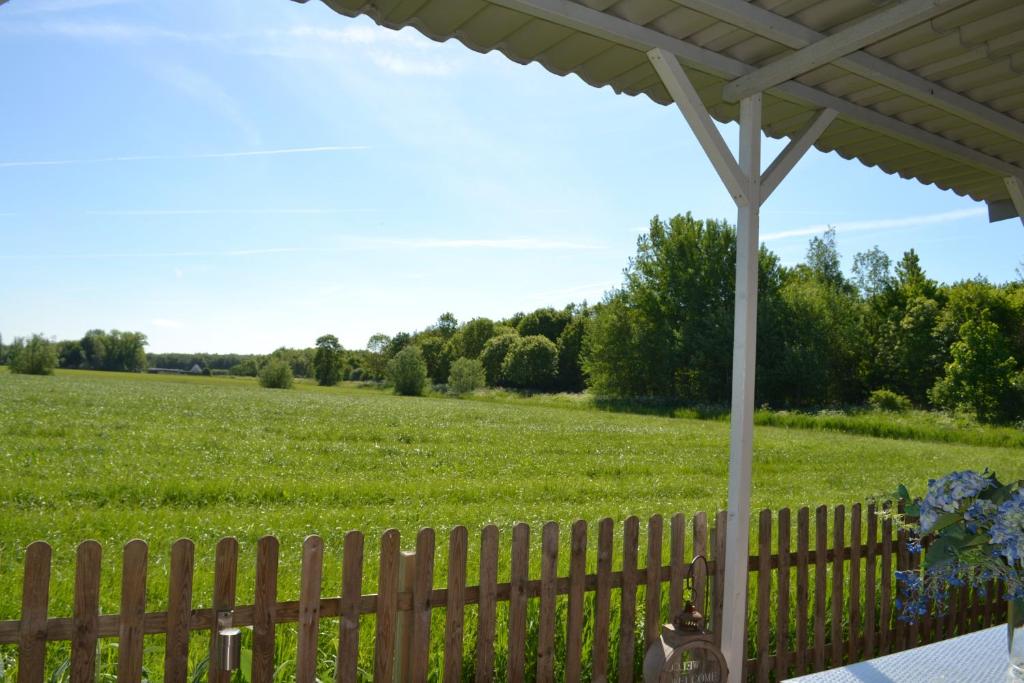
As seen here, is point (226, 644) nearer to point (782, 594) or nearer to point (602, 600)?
point (602, 600)

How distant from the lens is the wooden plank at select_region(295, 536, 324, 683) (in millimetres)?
2326

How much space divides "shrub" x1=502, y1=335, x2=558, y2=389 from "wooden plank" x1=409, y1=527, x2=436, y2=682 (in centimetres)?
4135

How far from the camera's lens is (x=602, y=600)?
3031 millimetres

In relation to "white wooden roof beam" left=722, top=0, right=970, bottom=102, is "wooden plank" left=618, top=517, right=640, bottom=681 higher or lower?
lower

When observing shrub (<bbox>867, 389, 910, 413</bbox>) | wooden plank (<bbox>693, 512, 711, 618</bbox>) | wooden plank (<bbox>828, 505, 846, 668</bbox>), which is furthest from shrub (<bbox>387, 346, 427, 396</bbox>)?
wooden plank (<bbox>693, 512, 711, 618</bbox>)

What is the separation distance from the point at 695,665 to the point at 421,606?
1074 mm

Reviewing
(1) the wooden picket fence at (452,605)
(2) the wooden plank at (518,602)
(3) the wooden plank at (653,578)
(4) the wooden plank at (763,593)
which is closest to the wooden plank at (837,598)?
(1) the wooden picket fence at (452,605)

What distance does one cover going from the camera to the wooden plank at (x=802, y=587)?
11.6ft

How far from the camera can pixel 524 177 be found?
5438 cm

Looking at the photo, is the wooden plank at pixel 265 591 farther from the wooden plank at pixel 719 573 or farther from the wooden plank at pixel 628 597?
the wooden plank at pixel 719 573

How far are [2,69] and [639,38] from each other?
161 ft

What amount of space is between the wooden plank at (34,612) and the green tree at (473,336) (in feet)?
159

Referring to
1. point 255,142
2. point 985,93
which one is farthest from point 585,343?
point 985,93

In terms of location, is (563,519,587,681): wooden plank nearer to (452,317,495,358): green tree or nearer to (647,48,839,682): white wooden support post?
(647,48,839,682): white wooden support post
